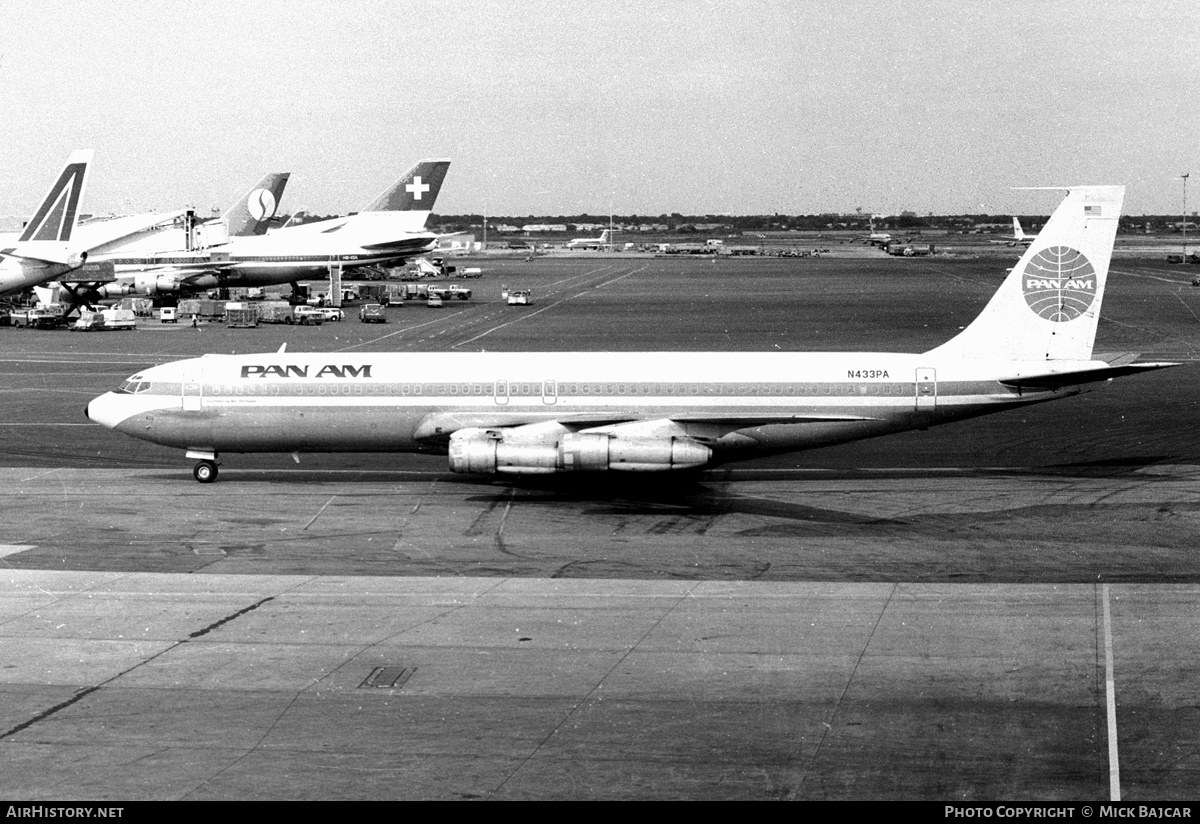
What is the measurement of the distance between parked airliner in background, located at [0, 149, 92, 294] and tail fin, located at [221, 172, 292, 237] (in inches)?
1286

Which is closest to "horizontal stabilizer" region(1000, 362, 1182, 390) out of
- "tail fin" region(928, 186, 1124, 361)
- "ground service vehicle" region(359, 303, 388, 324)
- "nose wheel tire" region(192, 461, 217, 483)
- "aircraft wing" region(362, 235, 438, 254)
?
"tail fin" region(928, 186, 1124, 361)

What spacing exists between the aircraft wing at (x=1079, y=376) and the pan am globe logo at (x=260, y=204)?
106 metres

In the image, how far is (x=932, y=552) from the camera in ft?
113

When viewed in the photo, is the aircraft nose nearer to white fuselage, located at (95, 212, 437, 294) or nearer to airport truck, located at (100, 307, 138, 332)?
airport truck, located at (100, 307, 138, 332)

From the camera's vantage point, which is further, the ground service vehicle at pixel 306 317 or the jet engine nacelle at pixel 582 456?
the ground service vehicle at pixel 306 317

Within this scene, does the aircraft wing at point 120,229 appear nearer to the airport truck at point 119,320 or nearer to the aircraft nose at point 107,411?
the airport truck at point 119,320

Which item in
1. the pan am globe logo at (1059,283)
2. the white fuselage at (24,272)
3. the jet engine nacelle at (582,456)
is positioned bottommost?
the jet engine nacelle at (582,456)

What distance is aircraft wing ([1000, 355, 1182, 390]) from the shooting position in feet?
136

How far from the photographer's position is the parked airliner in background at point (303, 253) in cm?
12325

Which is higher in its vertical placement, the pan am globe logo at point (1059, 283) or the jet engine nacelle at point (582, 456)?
the pan am globe logo at point (1059, 283)

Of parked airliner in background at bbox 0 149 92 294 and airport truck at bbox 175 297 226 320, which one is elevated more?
parked airliner in background at bbox 0 149 92 294

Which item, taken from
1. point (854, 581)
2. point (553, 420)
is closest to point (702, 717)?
point (854, 581)

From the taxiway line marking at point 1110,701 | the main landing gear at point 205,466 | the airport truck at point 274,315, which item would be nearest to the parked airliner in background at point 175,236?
the airport truck at point 274,315

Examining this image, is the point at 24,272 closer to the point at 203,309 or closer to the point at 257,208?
the point at 203,309
